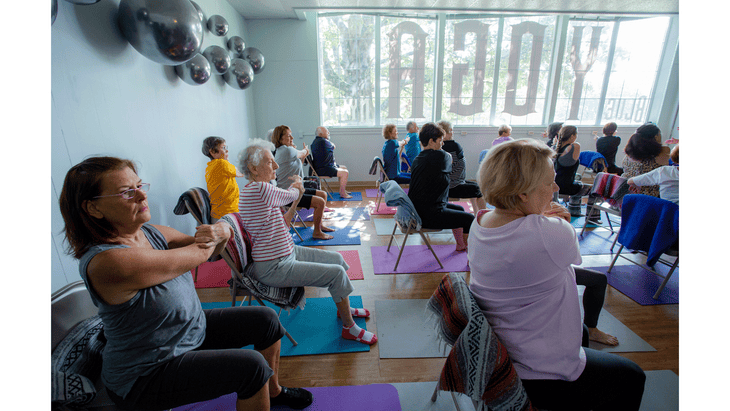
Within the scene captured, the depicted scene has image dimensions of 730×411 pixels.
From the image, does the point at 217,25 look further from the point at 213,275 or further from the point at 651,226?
the point at 651,226

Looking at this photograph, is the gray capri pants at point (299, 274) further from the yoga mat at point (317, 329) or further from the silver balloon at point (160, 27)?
the silver balloon at point (160, 27)

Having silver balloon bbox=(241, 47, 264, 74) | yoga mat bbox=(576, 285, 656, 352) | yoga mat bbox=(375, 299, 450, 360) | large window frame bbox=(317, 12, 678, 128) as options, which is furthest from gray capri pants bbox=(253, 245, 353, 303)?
large window frame bbox=(317, 12, 678, 128)

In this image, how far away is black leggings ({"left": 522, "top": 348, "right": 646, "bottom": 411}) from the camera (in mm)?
1059

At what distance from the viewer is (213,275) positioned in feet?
9.58

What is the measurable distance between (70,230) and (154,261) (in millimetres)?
279

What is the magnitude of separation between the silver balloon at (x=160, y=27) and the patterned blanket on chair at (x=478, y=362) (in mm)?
2518

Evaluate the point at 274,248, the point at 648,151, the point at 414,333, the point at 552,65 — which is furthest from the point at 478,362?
the point at 552,65

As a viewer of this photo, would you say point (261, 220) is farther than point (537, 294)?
Yes

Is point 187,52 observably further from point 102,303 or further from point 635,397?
point 635,397

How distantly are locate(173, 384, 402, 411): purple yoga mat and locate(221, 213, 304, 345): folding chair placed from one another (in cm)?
39

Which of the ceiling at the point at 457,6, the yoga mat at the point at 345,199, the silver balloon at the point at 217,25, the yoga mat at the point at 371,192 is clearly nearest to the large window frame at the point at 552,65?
the ceiling at the point at 457,6

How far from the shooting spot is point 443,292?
1.20m

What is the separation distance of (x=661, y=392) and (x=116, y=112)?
3928mm

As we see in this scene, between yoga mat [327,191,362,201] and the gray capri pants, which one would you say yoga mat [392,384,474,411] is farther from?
yoga mat [327,191,362,201]
